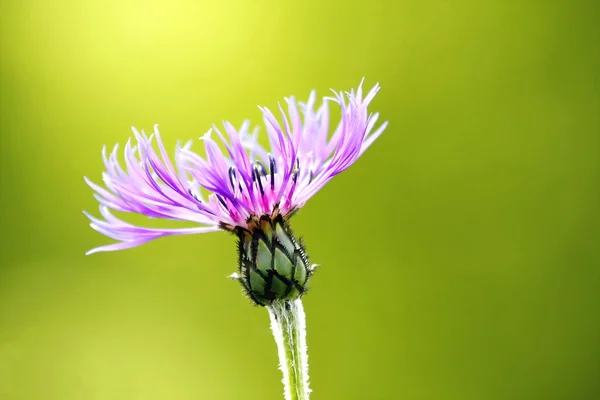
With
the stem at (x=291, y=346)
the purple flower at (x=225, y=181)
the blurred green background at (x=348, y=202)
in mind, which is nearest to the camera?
the stem at (x=291, y=346)

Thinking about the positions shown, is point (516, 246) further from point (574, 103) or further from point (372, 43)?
point (372, 43)

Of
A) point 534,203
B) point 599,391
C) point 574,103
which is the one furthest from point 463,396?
point 574,103

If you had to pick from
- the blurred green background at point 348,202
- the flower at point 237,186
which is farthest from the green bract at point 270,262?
the blurred green background at point 348,202

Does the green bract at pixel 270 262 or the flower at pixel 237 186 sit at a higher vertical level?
the flower at pixel 237 186

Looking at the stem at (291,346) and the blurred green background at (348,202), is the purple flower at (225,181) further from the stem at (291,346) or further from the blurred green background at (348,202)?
the blurred green background at (348,202)

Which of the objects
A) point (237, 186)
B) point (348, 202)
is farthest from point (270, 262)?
point (348, 202)

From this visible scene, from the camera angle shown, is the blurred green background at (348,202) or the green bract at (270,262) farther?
the blurred green background at (348,202)

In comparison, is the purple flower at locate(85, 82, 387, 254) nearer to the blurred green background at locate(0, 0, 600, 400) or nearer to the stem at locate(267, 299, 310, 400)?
the stem at locate(267, 299, 310, 400)

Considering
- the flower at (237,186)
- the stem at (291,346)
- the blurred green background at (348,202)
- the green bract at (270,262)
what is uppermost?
the blurred green background at (348,202)
